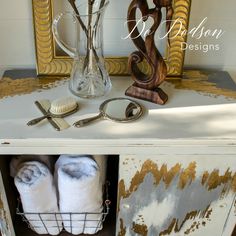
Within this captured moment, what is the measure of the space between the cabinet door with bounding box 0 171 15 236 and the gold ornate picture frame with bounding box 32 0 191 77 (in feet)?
1.27

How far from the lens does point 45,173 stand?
0.97 metres

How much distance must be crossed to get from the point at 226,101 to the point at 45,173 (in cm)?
57

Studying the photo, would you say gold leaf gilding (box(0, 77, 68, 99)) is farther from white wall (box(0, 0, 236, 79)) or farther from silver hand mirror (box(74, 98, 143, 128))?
silver hand mirror (box(74, 98, 143, 128))

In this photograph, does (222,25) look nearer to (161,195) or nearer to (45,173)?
(161,195)

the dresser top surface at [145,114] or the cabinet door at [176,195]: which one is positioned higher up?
the dresser top surface at [145,114]

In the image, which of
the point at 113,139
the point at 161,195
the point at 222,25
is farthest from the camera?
the point at 222,25

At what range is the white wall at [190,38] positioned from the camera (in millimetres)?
1040

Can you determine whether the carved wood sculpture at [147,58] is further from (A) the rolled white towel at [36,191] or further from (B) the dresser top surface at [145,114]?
(A) the rolled white towel at [36,191]

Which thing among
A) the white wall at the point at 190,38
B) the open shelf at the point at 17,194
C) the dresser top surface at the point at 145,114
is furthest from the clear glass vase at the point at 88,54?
the open shelf at the point at 17,194

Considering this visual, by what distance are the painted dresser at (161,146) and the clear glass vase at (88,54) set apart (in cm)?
4

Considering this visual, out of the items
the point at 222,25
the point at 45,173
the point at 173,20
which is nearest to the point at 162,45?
the point at 173,20

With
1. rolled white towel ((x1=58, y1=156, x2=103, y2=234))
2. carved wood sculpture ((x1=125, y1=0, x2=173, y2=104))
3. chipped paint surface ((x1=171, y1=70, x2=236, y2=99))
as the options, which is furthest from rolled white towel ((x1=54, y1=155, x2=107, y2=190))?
chipped paint surface ((x1=171, y1=70, x2=236, y2=99))

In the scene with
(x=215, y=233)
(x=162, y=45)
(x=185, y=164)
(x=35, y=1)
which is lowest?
(x=215, y=233)

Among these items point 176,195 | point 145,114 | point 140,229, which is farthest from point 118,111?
point 140,229
